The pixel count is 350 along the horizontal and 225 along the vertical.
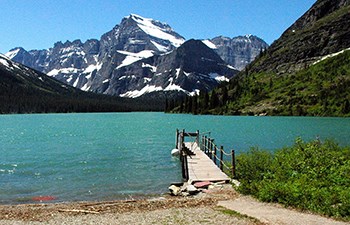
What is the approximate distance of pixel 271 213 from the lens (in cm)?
1836

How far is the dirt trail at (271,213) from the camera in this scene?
1660 cm

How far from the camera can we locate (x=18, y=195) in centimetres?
3020

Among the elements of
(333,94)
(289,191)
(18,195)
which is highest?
(333,94)

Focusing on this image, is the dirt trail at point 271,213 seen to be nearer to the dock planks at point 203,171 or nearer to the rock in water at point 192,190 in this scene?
the rock in water at point 192,190

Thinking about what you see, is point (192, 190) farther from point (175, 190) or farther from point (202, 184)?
point (175, 190)

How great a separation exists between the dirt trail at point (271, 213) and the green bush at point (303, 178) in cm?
64

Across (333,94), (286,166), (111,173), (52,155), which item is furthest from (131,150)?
(333,94)

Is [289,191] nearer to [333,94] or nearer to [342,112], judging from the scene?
[342,112]

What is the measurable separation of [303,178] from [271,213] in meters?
4.92

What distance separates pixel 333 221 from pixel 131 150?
4673 cm

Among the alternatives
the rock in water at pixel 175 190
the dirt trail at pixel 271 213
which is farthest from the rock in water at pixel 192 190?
the dirt trail at pixel 271 213

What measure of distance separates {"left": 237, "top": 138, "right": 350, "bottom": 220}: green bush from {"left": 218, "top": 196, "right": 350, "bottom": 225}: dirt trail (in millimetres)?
635

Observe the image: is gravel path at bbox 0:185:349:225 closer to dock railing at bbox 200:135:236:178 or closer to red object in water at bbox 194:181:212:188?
red object in water at bbox 194:181:212:188

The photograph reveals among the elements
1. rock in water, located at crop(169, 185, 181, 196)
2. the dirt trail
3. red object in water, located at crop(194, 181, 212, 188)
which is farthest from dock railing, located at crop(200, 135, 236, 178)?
the dirt trail
